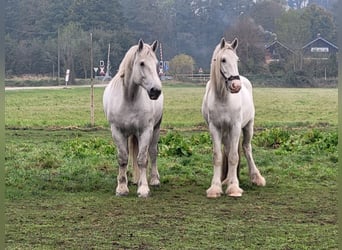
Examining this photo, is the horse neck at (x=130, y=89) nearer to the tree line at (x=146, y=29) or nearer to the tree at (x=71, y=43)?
the tree line at (x=146, y=29)

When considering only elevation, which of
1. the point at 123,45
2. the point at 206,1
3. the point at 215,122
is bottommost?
the point at 215,122

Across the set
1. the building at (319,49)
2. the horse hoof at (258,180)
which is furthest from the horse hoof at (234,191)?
the building at (319,49)

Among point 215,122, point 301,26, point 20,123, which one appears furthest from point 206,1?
point 215,122

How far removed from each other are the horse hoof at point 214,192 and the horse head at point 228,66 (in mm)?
960

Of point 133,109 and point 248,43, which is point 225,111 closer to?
point 133,109

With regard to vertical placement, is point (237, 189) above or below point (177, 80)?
below

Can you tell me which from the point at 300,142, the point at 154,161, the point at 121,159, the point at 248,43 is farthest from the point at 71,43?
the point at 121,159

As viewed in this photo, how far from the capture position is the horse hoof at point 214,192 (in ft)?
19.9

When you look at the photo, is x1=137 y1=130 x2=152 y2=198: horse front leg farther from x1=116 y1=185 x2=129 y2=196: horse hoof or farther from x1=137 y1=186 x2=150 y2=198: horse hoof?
x1=116 y1=185 x2=129 y2=196: horse hoof

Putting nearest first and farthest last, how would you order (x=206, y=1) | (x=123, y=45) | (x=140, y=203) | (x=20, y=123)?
1. (x=140, y=203)
2. (x=20, y=123)
3. (x=123, y=45)
4. (x=206, y=1)

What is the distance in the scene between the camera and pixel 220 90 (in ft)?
20.0

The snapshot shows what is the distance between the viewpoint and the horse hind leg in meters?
6.72

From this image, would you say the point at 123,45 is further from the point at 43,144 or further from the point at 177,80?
the point at 43,144

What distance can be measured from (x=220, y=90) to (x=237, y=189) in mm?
962
